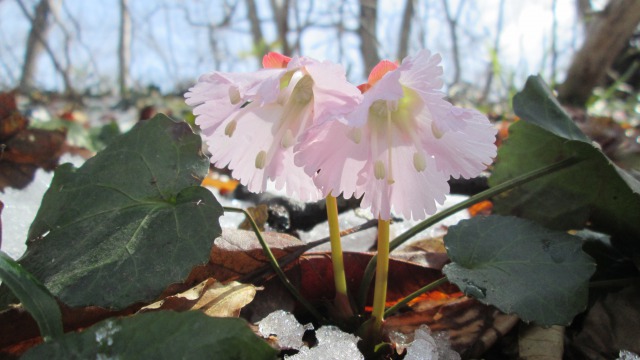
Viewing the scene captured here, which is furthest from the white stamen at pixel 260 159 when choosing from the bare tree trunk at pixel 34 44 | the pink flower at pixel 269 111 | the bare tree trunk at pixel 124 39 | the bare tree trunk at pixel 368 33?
the bare tree trunk at pixel 124 39

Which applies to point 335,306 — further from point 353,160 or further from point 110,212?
point 110,212

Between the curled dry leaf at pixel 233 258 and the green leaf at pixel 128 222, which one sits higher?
the green leaf at pixel 128 222

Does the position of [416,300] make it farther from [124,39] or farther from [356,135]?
[124,39]

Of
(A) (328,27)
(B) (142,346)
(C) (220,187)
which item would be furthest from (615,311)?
(A) (328,27)

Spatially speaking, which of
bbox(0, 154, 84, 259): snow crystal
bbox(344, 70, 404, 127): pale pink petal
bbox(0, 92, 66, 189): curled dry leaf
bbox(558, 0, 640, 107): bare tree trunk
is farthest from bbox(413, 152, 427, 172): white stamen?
bbox(558, 0, 640, 107): bare tree trunk

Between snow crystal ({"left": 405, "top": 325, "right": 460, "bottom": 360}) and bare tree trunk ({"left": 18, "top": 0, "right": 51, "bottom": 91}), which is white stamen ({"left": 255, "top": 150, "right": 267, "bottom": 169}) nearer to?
snow crystal ({"left": 405, "top": 325, "right": 460, "bottom": 360})

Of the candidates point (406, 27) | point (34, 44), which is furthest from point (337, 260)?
point (34, 44)

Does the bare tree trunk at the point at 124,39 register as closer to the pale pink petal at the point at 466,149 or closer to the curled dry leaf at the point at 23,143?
the curled dry leaf at the point at 23,143
